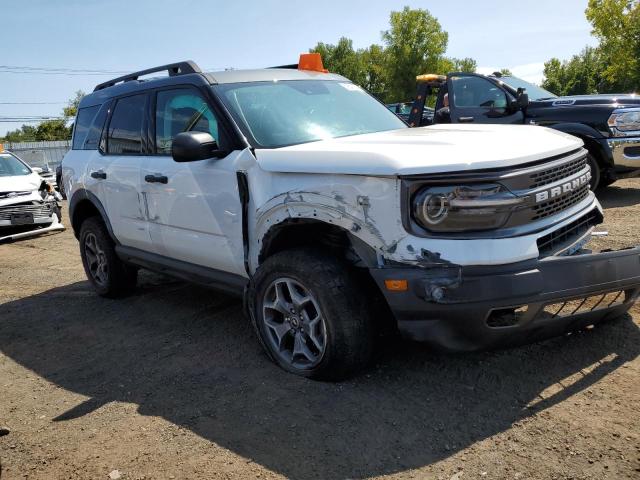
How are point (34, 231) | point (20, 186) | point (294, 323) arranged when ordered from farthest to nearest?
point (20, 186) → point (34, 231) → point (294, 323)

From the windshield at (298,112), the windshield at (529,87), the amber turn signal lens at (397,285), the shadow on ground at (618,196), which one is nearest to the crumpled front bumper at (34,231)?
the windshield at (298,112)

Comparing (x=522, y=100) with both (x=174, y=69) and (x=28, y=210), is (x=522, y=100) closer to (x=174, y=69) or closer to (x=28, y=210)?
(x=174, y=69)

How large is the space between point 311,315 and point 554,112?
607cm

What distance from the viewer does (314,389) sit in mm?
3344

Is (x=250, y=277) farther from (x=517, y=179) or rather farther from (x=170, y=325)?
(x=517, y=179)

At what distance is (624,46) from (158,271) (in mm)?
27146

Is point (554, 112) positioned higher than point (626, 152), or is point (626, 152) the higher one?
point (554, 112)

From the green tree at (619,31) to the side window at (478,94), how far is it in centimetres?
2074

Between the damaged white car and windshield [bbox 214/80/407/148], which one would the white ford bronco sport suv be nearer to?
windshield [bbox 214/80/407/148]

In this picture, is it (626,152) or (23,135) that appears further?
(23,135)

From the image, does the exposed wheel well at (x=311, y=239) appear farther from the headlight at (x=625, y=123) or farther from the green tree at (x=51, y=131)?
the green tree at (x=51, y=131)

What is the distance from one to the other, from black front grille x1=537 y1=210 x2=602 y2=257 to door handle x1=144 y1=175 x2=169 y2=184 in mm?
2629

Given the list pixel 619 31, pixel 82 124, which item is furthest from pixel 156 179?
pixel 619 31

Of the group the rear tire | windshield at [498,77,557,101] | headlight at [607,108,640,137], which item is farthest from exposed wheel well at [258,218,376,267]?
windshield at [498,77,557,101]
